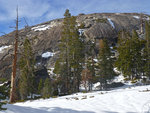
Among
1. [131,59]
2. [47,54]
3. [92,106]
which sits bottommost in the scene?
[92,106]

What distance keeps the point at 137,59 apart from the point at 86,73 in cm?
918

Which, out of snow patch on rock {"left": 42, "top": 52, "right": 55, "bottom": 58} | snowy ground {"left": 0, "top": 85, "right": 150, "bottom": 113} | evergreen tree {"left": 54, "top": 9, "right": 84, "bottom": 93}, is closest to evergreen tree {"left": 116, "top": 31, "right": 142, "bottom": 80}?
evergreen tree {"left": 54, "top": 9, "right": 84, "bottom": 93}

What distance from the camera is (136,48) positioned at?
26.0 m

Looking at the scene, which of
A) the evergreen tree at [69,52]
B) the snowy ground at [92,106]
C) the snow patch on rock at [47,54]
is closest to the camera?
the snowy ground at [92,106]

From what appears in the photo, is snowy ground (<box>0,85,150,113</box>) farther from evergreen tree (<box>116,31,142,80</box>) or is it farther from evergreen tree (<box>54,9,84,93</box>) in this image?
evergreen tree (<box>116,31,142,80</box>)

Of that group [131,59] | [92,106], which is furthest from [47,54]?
[92,106]

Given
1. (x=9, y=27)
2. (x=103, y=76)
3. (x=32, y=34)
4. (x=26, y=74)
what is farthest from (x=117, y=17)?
(x=9, y=27)

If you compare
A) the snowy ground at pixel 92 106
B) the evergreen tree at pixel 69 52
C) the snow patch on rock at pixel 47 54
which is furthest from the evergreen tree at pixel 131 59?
the snow patch on rock at pixel 47 54

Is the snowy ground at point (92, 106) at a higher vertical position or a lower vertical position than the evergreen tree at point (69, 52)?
lower

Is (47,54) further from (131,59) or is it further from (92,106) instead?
(92,106)

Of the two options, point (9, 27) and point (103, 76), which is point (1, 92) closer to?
point (9, 27)

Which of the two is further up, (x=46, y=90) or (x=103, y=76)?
(x=103, y=76)

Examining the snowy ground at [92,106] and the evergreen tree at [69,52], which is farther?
the evergreen tree at [69,52]

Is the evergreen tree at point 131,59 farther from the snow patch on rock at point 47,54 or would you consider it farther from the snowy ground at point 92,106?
the snow patch on rock at point 47,54
